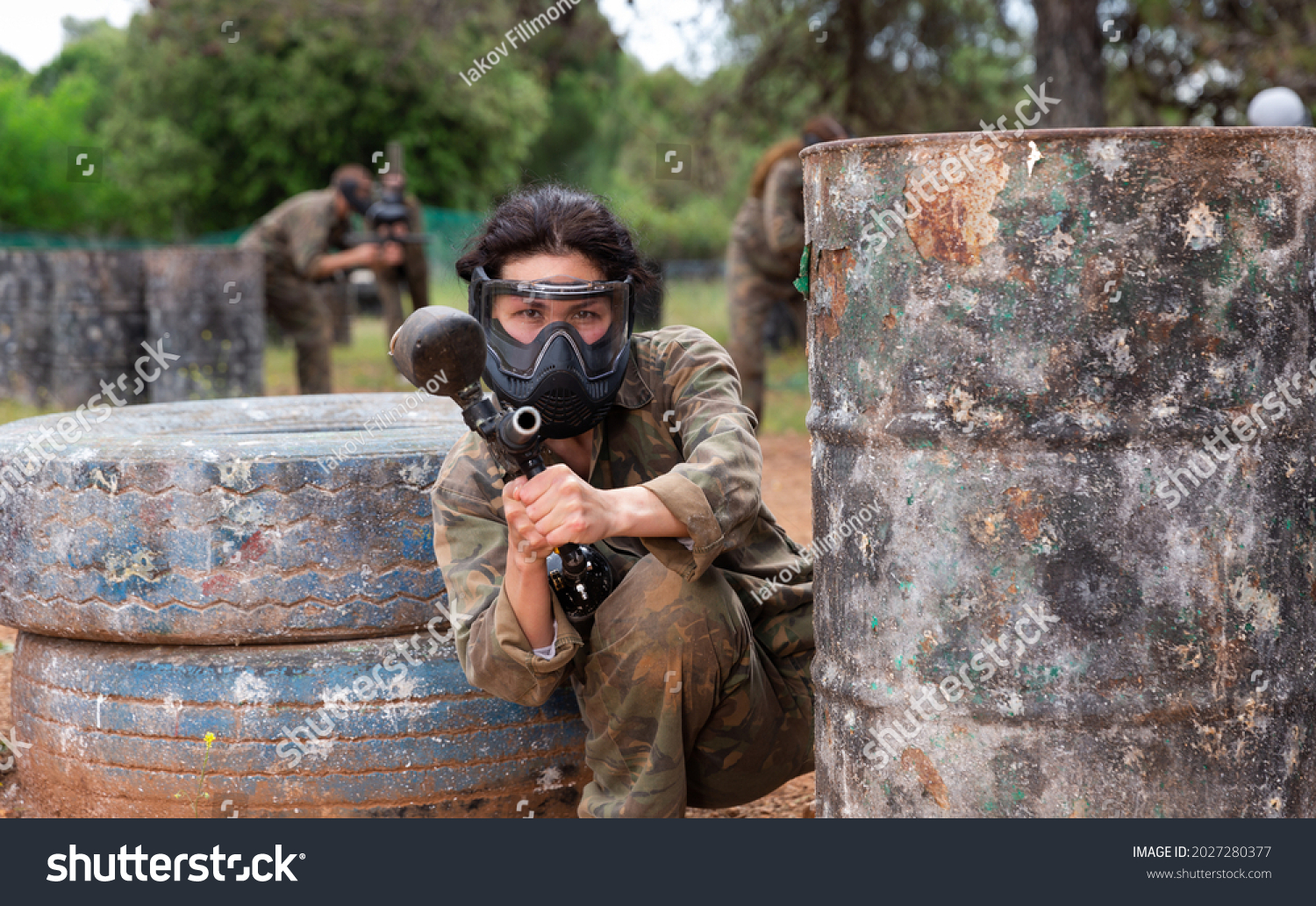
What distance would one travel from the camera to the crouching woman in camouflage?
7.32ft

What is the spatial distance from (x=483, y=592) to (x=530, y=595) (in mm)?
180

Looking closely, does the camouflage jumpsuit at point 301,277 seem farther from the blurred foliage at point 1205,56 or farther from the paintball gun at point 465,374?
the paintball gun at point 465,374

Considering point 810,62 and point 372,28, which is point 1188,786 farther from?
point 372,28

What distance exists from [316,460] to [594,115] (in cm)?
3632

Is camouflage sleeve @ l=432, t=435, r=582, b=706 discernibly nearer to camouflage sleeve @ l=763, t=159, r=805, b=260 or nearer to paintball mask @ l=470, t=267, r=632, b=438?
paintball mask @ l=470, t=267, r=632, b=438

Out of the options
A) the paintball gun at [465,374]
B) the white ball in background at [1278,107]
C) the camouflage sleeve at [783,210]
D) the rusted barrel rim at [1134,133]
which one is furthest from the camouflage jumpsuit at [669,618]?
the white ball in background at [1278,107]

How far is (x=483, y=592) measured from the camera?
235cm

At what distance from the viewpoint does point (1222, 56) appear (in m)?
9.10

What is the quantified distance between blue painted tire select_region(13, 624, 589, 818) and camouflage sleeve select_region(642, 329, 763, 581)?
26.1 inches

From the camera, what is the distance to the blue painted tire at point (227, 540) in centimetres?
258

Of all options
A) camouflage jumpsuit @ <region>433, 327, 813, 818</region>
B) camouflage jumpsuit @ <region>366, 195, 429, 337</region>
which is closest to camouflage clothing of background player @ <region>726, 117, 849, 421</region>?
camouflage jumpsuit @ <region>366, 195, 429, 337</region>

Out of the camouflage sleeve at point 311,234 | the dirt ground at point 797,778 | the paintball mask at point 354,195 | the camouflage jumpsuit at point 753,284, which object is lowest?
the dirt ground at point 797,778

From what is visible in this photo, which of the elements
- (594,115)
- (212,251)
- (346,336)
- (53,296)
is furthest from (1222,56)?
(594,115)

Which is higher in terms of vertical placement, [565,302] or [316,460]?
[565,302]
